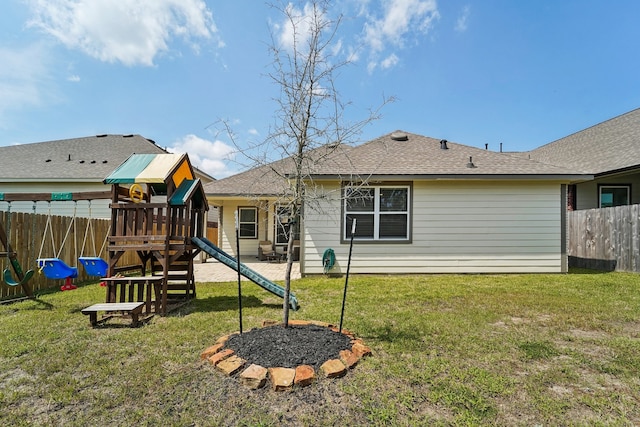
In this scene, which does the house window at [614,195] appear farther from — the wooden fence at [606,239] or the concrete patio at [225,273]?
the concrete patio at [225,273]

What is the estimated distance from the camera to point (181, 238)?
540 cm

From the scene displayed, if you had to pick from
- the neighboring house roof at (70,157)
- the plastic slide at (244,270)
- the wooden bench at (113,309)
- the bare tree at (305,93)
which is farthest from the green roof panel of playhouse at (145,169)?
the neighboring house roof at (70,157)

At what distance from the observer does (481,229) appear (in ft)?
28.2

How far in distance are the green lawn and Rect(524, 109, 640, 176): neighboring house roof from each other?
7812 mm

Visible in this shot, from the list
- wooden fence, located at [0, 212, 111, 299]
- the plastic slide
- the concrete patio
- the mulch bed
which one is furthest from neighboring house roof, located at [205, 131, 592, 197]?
wooden fence, located at [0, 212, 111, 299]

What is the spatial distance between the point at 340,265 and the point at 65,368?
6.23 metres

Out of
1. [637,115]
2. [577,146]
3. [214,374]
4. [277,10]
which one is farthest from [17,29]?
[637,115]

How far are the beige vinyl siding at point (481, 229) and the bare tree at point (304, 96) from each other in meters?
4.99

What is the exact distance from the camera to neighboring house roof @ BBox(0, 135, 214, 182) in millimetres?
13633

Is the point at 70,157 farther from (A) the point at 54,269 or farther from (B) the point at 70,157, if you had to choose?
(A) the point at 54,269

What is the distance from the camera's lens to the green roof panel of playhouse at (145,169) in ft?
16.6

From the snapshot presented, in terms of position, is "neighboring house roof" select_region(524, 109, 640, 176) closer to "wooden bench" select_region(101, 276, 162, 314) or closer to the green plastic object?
the green plastic object

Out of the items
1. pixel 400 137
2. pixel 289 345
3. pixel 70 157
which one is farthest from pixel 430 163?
pixel 70 157

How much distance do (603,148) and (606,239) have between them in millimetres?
5442
